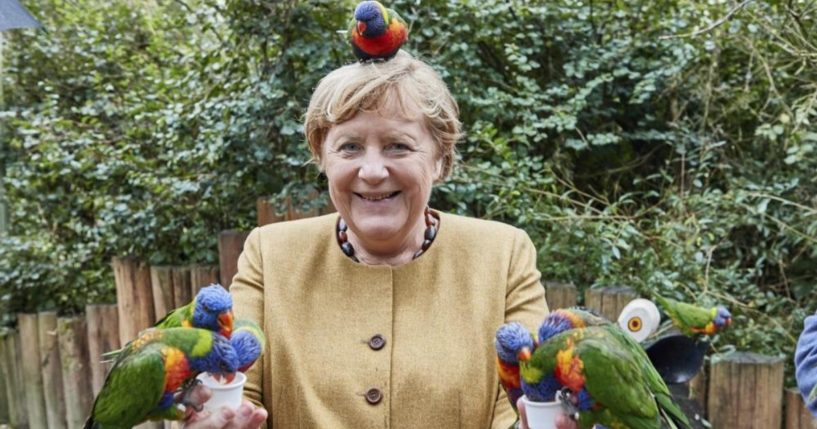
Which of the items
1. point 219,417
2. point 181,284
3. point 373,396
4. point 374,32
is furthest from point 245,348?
point 181,284

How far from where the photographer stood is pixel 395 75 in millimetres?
1923

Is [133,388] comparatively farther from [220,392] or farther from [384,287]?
[384,287]

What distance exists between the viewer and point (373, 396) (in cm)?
193

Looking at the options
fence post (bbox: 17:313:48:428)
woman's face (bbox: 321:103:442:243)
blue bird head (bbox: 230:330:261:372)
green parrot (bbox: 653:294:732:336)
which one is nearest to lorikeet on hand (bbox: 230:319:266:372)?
blue bird head (bbox: 230:330:261:372)

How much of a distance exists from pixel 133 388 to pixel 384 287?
0.69 m

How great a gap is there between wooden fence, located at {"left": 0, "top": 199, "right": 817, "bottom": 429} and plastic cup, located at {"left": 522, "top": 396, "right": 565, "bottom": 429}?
1213mm

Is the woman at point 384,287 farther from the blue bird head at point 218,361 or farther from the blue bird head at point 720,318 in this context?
the blue bird head at point 720,318

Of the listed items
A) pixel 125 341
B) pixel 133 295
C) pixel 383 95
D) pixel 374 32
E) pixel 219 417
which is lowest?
pixel 125 341

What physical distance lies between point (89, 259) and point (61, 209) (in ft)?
1.09

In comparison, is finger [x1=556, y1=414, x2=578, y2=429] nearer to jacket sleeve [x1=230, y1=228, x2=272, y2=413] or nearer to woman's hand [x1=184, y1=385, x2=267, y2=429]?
woman's hand [x1=184, y1=385, x2=267, y2=429]

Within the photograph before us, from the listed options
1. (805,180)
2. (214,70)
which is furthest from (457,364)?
(214,70)

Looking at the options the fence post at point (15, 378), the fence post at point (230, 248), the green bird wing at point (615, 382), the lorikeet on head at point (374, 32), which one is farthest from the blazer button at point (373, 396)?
the fence post at point (15, 378)

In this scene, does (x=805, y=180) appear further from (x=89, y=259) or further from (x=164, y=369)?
(x=89, y=259)

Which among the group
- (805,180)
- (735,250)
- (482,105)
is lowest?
(735,250)
